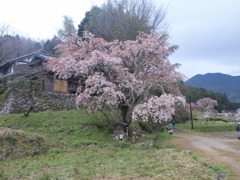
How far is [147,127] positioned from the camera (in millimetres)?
18578

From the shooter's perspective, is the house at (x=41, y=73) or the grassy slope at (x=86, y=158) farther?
the house at (x=41, y=73)

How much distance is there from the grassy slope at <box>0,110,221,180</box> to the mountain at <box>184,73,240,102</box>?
481ft

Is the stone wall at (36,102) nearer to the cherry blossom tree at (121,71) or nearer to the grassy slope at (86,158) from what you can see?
the grassy slope at (86,158)

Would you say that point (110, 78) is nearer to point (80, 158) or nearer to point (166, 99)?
point (166, 99)

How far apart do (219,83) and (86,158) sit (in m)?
179

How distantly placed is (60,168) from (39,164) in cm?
125

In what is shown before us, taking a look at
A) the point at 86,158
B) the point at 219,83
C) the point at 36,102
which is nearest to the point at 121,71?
the point at 86,158

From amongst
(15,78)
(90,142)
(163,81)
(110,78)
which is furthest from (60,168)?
(15,78)

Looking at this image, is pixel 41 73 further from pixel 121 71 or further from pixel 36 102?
pixel 121 71

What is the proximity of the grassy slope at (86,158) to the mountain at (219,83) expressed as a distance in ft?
481

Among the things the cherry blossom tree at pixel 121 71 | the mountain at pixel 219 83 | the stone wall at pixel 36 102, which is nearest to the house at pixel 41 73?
the stone wall at pixel 36 102

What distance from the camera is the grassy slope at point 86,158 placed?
6082mm

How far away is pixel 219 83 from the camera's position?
169m

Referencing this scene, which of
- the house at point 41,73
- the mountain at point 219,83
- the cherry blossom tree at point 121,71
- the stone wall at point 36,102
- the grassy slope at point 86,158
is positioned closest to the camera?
the grassy slope at point 86,158
